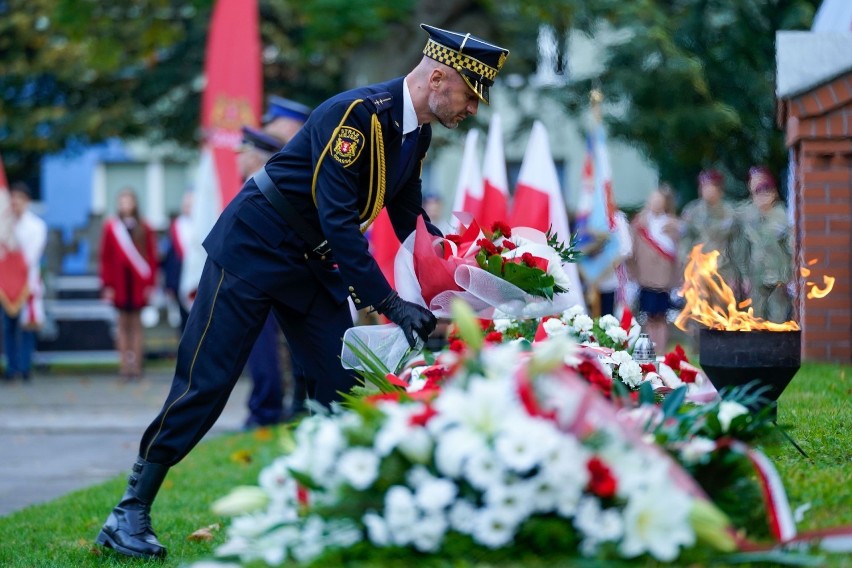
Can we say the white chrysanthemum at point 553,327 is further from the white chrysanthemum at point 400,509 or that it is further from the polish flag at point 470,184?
the polish flag at point 470,184

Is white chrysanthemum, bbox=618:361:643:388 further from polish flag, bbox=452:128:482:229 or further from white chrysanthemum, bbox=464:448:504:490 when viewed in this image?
polish flag, bbox=452:128:482:229

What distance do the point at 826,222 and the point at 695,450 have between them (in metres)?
5.46

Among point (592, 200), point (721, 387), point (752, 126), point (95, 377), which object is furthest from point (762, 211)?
point (752, 126)

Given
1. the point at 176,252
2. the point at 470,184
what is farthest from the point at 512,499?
the point at 176,252

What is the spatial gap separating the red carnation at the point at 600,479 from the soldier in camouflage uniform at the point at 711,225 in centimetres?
893

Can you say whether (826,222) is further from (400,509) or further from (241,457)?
(400,509)

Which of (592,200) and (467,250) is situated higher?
(467,250)

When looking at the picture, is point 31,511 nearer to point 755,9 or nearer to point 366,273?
point 366,273

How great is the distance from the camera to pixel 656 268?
13.5 metres

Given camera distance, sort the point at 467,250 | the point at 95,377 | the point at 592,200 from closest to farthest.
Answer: the point at 467,250 < the point at 592,200 < the point at 95,377

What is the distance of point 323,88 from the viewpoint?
21562 millimetres

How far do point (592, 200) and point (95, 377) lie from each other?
6.71 meters

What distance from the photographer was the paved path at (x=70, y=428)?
8.24 meters

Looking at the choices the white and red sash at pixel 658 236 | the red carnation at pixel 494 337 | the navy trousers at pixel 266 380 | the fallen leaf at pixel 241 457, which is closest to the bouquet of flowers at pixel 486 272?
the red carnation at pixel 494 337
